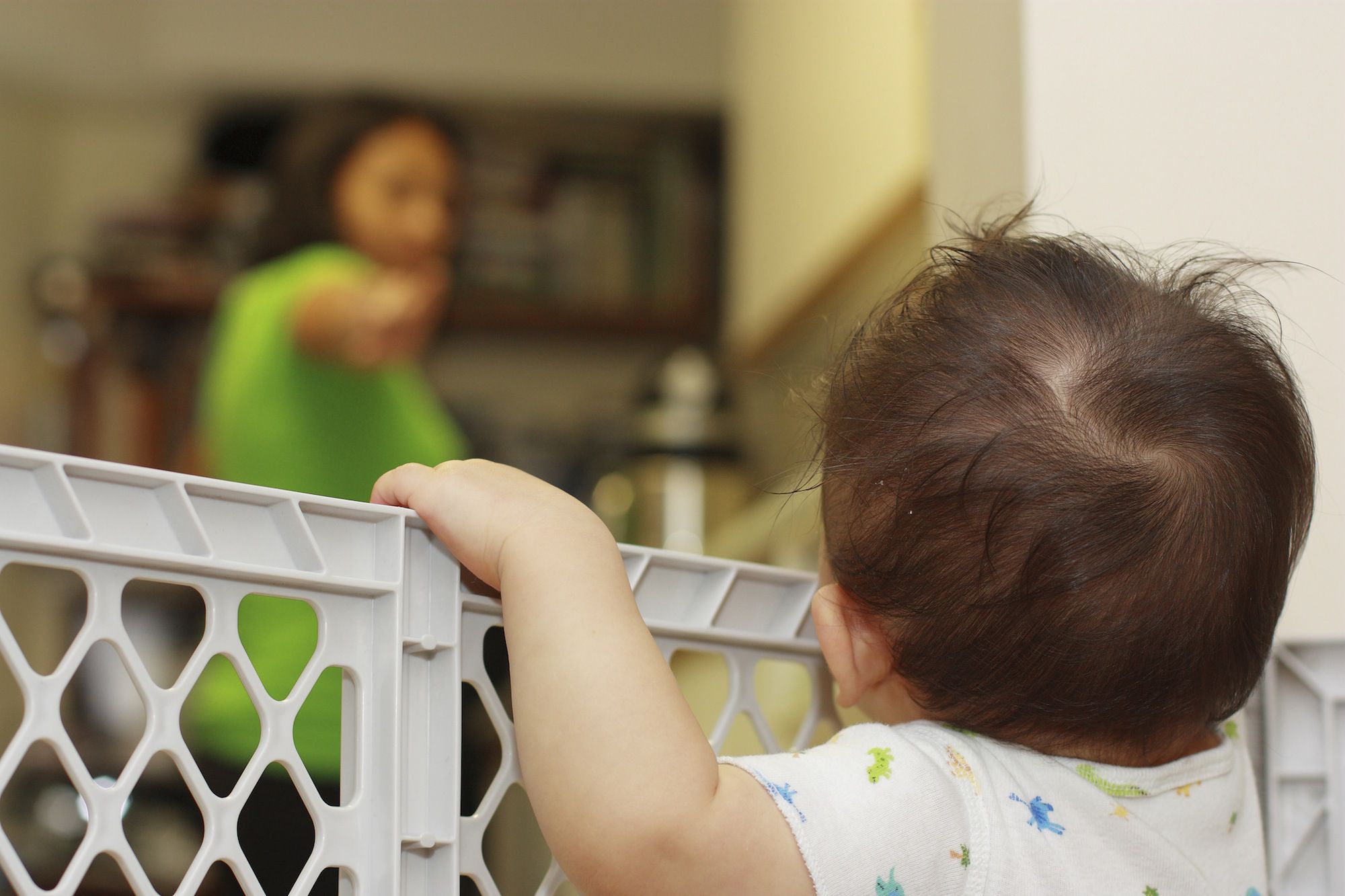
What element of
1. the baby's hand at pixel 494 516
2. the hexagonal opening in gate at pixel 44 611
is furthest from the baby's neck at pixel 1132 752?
the hexagonal opening in gate at pixel 44 611

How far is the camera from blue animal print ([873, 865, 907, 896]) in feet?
1.50

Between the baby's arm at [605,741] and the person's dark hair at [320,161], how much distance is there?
1105mm

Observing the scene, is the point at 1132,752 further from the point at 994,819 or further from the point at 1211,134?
the point at 1211,134

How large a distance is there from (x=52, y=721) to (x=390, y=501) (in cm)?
17

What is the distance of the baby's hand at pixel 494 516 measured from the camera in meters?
0.49

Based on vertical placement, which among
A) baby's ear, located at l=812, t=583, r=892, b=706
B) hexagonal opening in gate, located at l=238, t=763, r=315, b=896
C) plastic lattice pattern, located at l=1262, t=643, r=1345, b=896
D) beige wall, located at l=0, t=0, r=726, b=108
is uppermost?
beige wall, located at l=0, t=0, r=726, b=108

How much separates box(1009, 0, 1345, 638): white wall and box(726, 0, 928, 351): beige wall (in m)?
0.57

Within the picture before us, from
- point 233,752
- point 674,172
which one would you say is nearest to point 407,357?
point 233,752

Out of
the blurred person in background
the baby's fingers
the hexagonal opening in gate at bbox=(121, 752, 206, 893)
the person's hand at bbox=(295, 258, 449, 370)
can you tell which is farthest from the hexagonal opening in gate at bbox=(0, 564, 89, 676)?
the baby's fingers

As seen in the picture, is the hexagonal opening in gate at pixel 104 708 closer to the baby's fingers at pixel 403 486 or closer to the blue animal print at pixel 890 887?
the baby's fingers at pixel 403 486

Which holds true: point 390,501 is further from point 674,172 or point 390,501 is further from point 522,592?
point 674,172

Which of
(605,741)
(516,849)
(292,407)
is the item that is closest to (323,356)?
(292,407)

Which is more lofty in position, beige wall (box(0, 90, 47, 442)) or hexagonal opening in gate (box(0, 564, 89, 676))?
beige wall (box(0, 90, 47, 442))

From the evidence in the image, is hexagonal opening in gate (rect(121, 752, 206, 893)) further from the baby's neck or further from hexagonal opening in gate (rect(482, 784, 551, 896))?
the baby's neck
